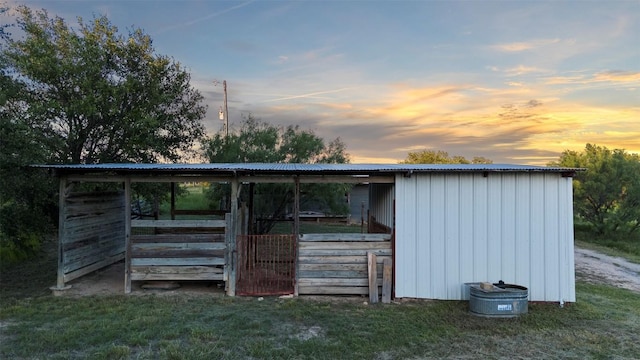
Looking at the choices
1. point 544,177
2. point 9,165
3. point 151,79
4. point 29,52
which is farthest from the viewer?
point 151,79

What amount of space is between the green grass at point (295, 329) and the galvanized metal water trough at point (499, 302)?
155 mm

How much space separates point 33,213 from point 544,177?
1059 cm

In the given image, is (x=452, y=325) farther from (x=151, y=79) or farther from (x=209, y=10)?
(x=151, y=79)

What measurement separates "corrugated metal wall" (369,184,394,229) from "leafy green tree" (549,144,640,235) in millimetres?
17567

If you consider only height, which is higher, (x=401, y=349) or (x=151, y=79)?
(x=151, y=79)

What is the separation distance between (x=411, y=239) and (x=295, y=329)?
2774 mm

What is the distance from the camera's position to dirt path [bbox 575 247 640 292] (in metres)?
10.7

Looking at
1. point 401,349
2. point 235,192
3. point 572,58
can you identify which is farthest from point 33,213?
point 572,58

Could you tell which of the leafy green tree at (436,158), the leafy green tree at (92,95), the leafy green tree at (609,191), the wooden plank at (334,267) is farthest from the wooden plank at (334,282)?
the leafy green tree at (436,158)

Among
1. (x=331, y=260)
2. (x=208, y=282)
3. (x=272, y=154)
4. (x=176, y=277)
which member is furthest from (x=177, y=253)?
(x=272, y=154)

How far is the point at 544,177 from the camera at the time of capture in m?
7.09

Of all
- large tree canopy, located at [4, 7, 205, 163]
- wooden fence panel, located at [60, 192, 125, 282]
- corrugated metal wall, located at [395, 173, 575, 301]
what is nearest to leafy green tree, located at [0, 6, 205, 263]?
large tree canopy, located at [4, 7, 205, 163]

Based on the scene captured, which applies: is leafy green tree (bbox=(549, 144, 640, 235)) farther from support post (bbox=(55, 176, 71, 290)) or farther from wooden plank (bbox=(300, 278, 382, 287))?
support post (bbox=(55, 176, 71, 290))

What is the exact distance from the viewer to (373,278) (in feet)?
23.7
